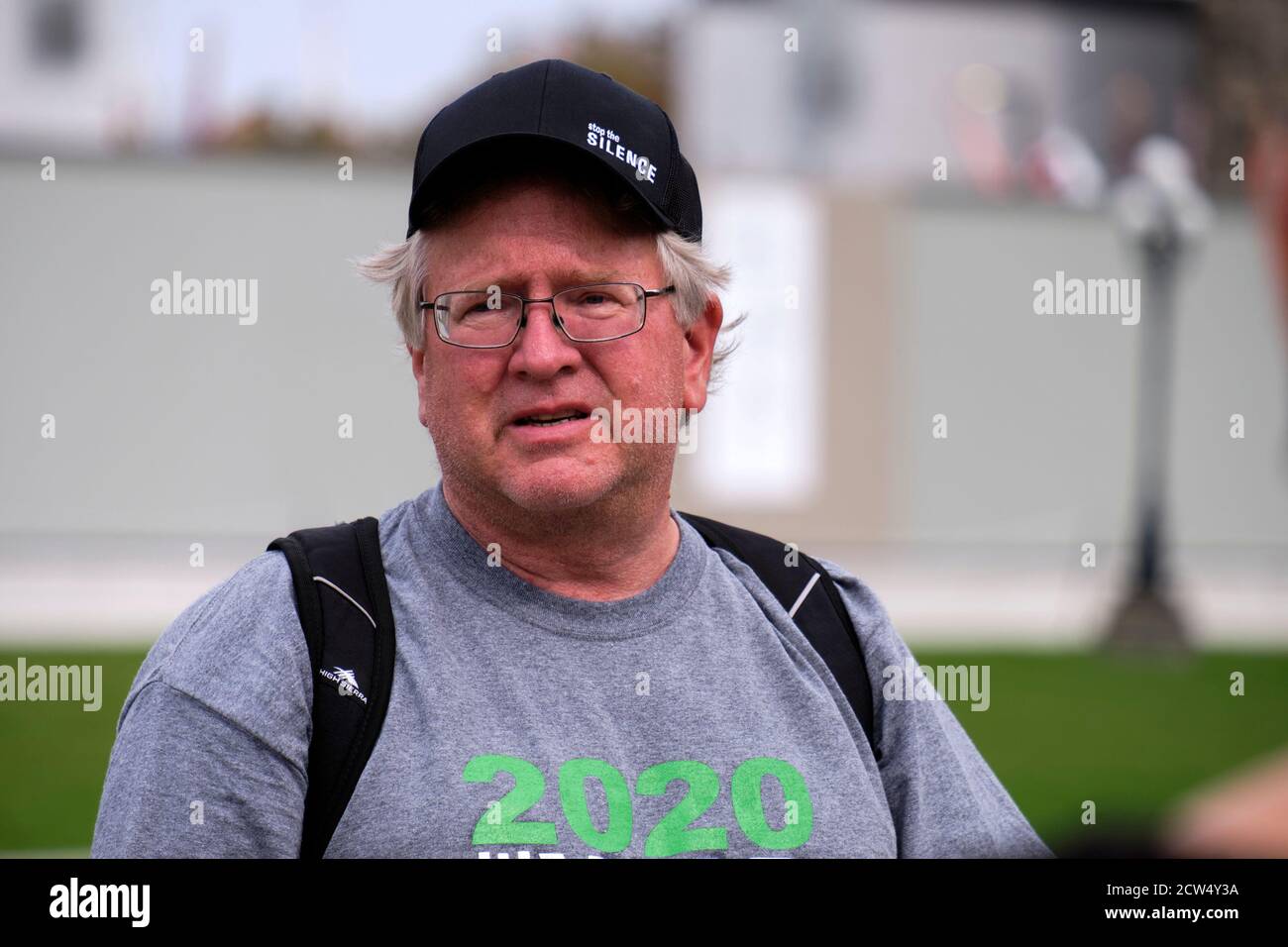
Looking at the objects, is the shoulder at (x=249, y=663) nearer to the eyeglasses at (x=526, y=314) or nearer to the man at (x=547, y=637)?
the man at (x=547, y=637)

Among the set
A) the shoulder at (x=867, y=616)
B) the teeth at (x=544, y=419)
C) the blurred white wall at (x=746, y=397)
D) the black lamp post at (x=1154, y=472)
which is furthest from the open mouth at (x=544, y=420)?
the black lamp post at (x=1154, y=472)

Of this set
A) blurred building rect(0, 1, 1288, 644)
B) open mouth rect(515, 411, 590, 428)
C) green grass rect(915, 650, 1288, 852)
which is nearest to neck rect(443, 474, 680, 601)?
open mouth rect(515, 411, 590, 428)

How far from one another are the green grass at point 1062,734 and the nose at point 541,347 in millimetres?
5297

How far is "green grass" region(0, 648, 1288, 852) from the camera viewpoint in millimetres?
8094

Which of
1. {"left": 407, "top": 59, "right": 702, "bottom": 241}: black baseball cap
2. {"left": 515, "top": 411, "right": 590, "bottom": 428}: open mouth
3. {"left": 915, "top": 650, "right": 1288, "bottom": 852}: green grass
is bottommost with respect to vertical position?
{"left": 915, "top": 650, "right": 1288, "bottom": 852}: green grass

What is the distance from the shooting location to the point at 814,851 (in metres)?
2.13

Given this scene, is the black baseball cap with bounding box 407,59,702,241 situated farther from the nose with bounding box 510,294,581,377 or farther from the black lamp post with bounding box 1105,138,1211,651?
the black lamp post with bounding box 1105,138,1211,651

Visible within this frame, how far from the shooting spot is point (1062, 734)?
1028 centimetres

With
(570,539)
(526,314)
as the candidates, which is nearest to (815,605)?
(570,539)

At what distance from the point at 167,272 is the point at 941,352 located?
8431 mm

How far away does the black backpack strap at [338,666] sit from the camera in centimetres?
192

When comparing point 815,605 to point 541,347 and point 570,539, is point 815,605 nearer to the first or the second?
point 570,539

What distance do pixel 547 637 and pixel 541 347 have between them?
1.37 ft
